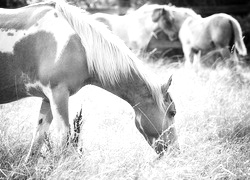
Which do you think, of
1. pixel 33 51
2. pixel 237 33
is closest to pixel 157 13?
pixel 237 33

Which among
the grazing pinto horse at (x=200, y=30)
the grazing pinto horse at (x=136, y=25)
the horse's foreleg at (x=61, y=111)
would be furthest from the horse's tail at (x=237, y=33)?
the horse's foreleg at (x=61, y=111)

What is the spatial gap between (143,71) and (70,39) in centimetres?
65

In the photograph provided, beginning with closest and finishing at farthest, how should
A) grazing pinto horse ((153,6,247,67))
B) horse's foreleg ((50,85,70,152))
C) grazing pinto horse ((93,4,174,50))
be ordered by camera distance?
horse's foreleg ((50,85,70,152)) < grazing pinto horse ((153,6,247,67)) < grazing pinto horse ((93,4,174,50))

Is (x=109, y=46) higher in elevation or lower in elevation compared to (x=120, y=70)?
higher

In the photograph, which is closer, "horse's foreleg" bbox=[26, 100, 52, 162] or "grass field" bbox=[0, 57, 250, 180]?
"grass field" bbox=[0, 57, 250, 180]

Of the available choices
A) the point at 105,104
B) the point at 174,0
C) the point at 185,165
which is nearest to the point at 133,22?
the point at 174,0

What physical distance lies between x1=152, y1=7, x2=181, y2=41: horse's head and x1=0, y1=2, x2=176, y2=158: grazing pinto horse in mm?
5207

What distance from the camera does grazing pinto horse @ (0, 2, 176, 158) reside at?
2469mm

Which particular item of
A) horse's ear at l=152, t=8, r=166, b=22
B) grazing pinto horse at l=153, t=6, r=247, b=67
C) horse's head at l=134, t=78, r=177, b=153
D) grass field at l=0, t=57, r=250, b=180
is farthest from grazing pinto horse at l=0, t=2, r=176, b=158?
horse's ear at l=152, t=8, r=166, b=22

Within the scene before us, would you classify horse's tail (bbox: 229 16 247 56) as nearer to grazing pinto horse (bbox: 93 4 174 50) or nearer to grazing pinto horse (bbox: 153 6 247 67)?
grazing pinto horse (bbox: 153 6 247 67)

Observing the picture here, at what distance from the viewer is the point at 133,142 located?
→ 10.0 ft

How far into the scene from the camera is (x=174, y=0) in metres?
10.4

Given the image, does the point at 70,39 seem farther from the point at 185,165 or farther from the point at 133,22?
the point at 133,22

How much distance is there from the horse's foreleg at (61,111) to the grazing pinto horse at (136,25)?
5261 millimetres
